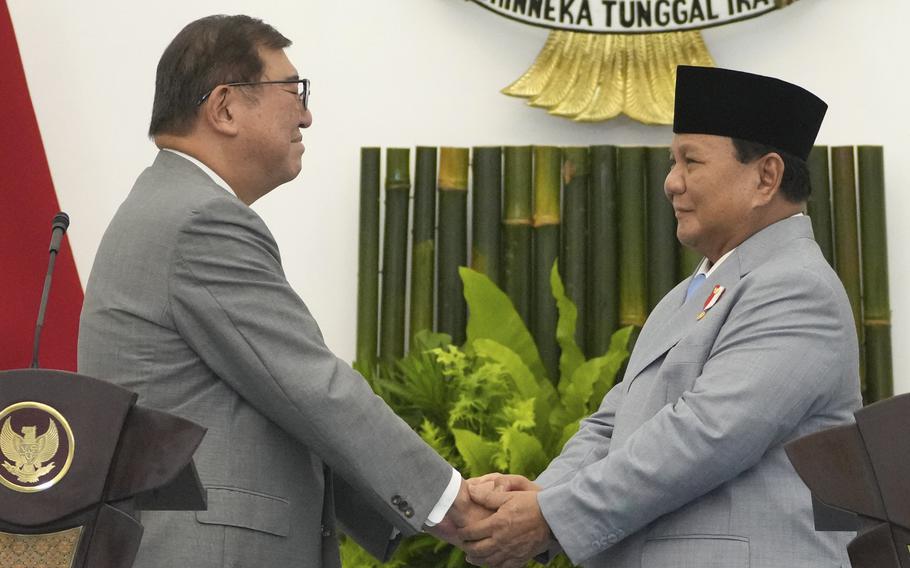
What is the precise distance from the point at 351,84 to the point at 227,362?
228cm

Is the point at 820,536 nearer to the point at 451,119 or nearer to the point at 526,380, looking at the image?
the point at 526,380

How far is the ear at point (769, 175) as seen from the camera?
2408mm

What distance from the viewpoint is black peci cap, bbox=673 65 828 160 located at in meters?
2.44

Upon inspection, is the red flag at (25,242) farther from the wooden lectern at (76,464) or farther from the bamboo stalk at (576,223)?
the wooden lectern at (76,464)

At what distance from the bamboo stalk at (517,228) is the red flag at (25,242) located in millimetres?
1393

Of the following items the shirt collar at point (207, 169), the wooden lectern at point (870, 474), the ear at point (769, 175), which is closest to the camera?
the wooden lectern at point (870, 474)

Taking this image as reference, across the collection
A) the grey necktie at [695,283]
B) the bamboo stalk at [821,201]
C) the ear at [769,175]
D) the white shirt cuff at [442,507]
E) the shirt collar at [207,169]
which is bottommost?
the white shirt cuff at [442,507]

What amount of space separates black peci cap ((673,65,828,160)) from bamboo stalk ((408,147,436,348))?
167 cm

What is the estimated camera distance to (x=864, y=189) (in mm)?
3994

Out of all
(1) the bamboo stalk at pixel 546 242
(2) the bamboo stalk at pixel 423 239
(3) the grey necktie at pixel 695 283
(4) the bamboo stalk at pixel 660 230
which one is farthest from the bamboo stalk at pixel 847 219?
(3) the grey necktie at pixel 695 283

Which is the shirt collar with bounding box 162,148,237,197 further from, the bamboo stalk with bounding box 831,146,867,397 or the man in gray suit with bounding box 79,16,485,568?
the bamboo stalk with bounding box 831,146,867,397

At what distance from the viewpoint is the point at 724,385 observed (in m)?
2.16

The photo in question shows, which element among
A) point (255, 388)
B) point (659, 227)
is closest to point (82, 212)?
point (659, 227)

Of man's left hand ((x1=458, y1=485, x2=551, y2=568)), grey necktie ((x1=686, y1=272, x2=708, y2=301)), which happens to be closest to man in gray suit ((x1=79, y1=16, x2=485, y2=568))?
man's left hand ((x1=458, y1=485, x2=551, y2=568))
